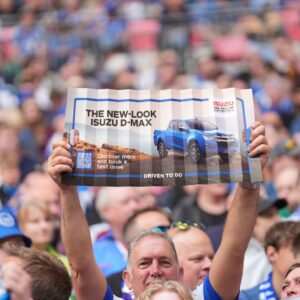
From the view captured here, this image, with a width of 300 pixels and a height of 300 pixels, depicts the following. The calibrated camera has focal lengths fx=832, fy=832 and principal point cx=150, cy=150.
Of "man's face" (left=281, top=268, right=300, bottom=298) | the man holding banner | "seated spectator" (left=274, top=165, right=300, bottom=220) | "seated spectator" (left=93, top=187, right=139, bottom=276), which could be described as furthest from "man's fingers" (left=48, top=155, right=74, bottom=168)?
"seated spectator" (left=274, top=165, right=300, bottom=220)

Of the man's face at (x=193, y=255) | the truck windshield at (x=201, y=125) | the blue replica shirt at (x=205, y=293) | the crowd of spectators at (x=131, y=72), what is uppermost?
the crowd of spectators at (x=131, y=72)

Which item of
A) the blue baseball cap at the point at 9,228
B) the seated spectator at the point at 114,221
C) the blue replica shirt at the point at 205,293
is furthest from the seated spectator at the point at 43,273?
the seated spectator at the point at 114,221

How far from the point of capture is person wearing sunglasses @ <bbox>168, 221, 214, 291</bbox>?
15.6 ft

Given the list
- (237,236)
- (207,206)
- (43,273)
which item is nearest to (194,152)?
(237,236)

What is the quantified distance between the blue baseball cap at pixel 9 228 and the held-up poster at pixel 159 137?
3.32ft

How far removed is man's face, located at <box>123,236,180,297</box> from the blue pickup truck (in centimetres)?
51

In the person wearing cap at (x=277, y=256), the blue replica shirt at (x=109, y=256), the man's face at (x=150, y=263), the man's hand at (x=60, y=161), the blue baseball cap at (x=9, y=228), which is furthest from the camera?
the blue replica shirt at (x=109, y=256)

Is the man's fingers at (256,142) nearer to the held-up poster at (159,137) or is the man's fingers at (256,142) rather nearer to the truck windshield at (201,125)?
the held-up poster at (159,137)

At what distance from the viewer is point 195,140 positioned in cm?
395

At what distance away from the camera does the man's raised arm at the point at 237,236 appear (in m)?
3.89

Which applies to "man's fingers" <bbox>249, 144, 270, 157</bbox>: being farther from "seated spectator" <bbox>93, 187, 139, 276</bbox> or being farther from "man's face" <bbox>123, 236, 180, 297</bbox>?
"seated spectator" <bbox>93, 187, 139, 276</bbox>

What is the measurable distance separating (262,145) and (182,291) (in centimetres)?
82

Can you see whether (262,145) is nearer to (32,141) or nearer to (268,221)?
(268,221)

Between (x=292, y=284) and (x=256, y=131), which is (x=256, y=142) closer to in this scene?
(x=256, y=131)
